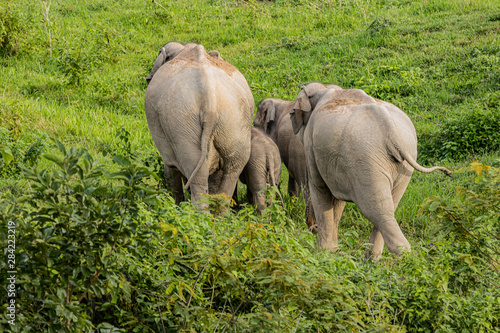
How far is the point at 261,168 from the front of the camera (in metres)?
6.17

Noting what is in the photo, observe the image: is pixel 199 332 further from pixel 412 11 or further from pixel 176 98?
pixel 412 11

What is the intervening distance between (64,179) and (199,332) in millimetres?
1222

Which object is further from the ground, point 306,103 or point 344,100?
point 344,100

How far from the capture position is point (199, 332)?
3.34 metres

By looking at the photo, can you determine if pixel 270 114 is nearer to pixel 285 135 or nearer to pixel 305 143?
pixel 285 135

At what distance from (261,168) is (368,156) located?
1.70 m

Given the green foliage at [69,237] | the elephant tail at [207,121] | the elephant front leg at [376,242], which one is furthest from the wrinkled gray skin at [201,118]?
the green foliage at [69,237]

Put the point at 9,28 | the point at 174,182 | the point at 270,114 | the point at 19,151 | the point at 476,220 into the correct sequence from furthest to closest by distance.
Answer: the point at 9,28 → the point at 270,114 → the point at 19,151 → the point at 174,182 → the point at 476,220

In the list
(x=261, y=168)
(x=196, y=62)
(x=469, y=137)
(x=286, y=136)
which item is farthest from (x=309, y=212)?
(x=469, y=137)

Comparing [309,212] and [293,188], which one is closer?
[309,212]

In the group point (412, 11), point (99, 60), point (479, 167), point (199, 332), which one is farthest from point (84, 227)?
point (412, 11)

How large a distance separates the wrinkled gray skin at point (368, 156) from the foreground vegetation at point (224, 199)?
31cm

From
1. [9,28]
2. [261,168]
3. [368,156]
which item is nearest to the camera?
[368,156]

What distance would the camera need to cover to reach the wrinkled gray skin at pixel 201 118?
528 centimetres
